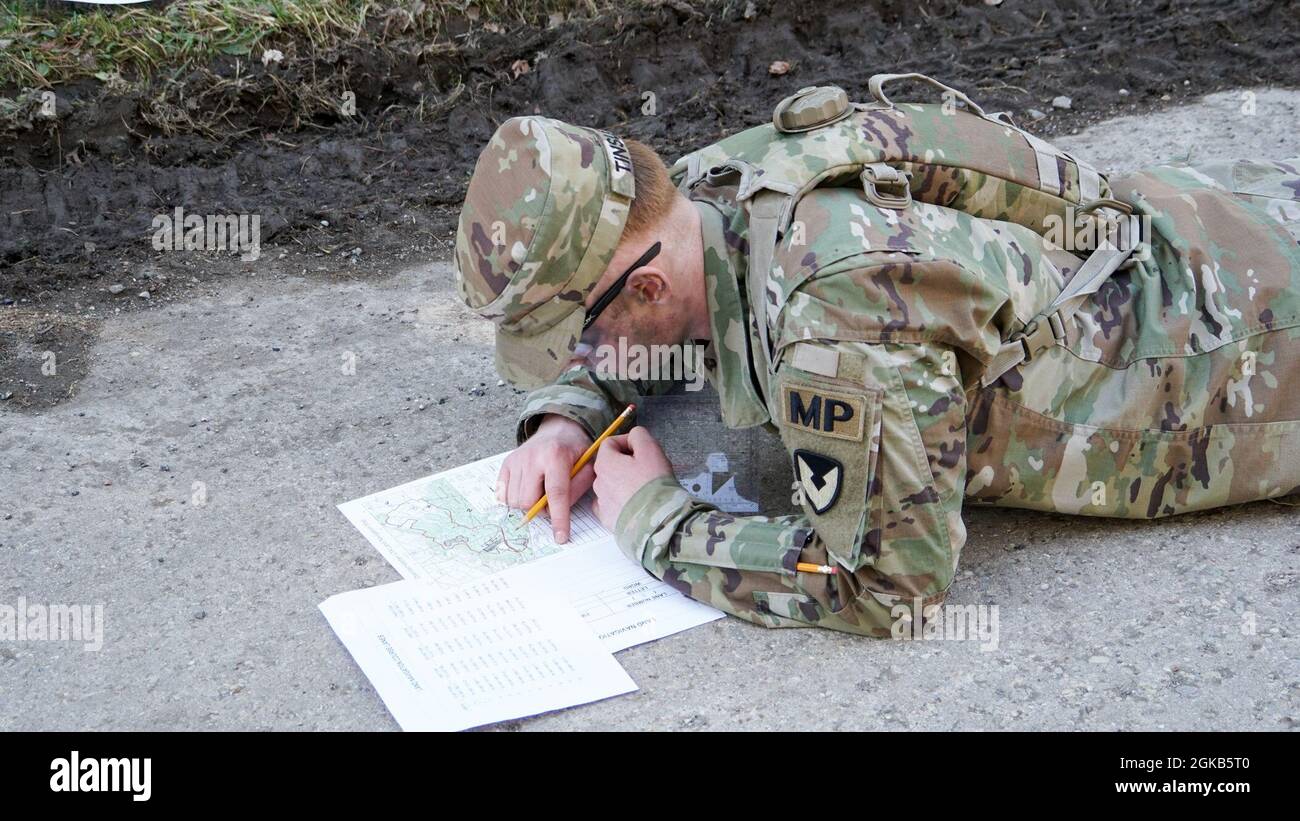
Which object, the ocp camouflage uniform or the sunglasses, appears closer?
the ocp camouflage uniform

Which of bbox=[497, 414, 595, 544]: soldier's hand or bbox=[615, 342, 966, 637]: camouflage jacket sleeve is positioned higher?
bbox=[615, 342, 966, 637]: camouflage jacket sleeve

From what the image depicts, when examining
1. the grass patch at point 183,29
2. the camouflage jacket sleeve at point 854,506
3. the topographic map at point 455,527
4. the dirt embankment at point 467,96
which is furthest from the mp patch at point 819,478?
the grass patch at point 183,29

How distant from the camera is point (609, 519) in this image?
99.2 inches

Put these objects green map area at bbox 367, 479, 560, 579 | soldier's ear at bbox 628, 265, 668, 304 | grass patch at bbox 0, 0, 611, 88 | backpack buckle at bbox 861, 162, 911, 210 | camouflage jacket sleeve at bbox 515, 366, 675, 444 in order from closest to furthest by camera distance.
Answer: backpack buckle at bbox 861, 162, 911, 210 < soldier's ear at bbox 628, 265, 668, 304 < green map area at bbox 367, 479, 560, 579 < camouflage jacket sleeve at bbox 515, 366, 675, 444 < grass patch at bbox 0, 0, 611, 88

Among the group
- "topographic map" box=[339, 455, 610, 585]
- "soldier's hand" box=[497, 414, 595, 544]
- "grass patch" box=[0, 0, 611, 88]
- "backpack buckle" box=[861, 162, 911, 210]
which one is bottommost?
"topographic map" box=[339, 455, 610, 585]

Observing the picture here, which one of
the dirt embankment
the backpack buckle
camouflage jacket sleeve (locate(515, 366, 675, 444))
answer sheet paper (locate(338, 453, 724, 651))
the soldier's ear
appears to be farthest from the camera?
the dirt embankment

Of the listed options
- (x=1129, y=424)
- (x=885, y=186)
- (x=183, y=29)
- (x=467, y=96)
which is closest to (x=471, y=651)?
(x=885, y=186)

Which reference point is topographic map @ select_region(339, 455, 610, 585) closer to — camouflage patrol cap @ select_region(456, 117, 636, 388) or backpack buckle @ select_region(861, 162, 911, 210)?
camouflage patrol cap @ select_region(456, 117, 636, 388)

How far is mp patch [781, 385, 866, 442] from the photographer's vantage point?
2041 millimetres

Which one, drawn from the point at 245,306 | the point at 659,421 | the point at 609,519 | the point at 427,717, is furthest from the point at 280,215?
the point at 427,717

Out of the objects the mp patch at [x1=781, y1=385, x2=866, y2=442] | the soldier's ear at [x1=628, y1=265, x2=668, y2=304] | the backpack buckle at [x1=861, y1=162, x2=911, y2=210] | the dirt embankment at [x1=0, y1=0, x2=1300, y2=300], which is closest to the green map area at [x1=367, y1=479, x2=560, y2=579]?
the soldier's ear at [x1=628, y1=265, x2=668, y2=304]

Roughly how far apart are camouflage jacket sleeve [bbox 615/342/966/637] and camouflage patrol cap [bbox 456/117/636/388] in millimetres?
408

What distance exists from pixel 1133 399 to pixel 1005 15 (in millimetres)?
3836

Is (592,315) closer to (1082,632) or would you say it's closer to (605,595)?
(605,595)
